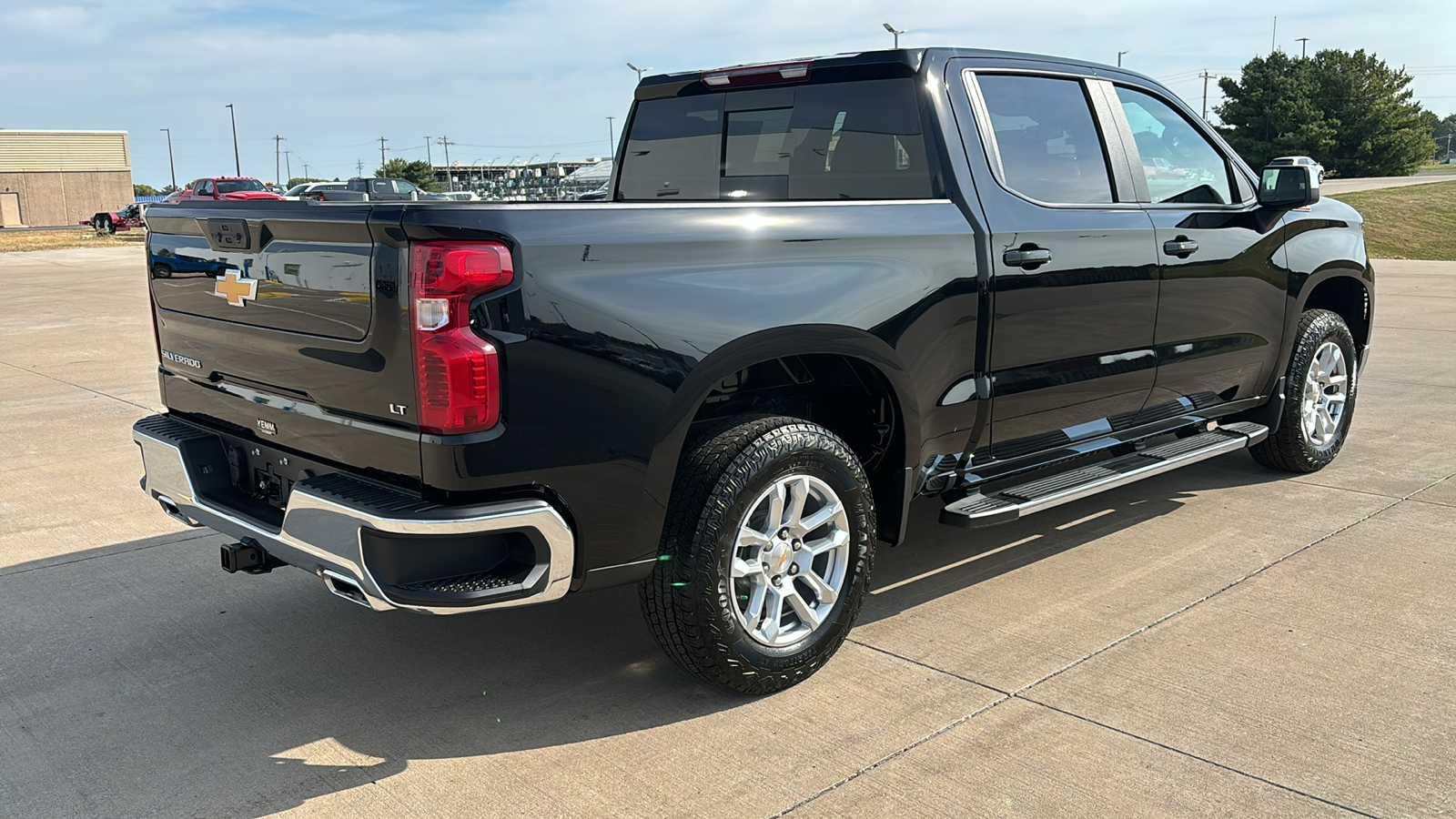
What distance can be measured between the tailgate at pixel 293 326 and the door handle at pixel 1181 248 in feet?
10.5

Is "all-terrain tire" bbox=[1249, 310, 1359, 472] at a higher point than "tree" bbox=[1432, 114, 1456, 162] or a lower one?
lower

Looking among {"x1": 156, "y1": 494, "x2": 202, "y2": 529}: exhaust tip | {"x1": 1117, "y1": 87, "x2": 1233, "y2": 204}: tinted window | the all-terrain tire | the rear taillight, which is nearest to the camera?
the rear taillight

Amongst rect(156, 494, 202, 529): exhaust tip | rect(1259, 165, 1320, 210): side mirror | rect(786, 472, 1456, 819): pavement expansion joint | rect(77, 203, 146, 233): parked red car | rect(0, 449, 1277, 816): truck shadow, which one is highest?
rect(1259, 165, 1320, 210): side mirror

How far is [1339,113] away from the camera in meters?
61.4

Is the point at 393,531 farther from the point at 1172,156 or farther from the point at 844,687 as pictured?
the point at 1172,156

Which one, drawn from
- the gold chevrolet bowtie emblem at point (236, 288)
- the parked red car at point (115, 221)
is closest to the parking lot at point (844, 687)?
the gold chevrolet bowtie emblem at point (236, 288)

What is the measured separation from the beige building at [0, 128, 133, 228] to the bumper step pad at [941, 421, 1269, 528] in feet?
277

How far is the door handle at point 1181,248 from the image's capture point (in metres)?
4.71

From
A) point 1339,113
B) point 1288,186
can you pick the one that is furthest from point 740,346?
point 1339,113

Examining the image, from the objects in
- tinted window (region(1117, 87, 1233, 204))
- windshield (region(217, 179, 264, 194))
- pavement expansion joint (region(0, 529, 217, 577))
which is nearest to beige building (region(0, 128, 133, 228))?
windshield (region(217, 179, 264, 194))

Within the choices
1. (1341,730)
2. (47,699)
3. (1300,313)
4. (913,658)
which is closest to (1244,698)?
(1341,730)

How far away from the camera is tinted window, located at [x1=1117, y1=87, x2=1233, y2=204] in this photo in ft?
15.9

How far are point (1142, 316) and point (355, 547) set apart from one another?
3.18 m

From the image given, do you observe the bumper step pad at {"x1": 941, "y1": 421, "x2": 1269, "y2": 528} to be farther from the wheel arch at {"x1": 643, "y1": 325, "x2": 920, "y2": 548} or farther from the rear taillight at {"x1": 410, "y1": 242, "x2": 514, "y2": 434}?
the rear taillight at {"x1": 410, "y1": 242, "x2": 514, "y2": 434}
